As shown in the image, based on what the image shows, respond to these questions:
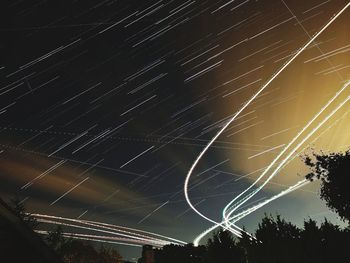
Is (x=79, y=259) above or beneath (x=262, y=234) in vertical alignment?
above

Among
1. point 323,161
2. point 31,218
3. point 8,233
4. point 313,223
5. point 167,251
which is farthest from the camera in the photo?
point 31,218

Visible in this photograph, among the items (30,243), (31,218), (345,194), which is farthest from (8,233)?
(31,218)

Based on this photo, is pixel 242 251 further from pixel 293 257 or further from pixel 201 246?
pixel 201 246

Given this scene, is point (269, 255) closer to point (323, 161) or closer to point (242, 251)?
point (242, 251)

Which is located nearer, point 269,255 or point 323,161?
point 269,255

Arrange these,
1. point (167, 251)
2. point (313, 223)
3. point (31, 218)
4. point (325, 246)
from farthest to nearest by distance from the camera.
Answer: point (31, 218) < point (167, 251) < point (313, 223) < point (325, 246)

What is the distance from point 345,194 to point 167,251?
24636 millimetres

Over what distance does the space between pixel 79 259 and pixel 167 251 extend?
56.5 feet

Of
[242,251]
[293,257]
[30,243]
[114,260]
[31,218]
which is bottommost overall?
[30,243]

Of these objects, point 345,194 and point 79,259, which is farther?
point 79,259

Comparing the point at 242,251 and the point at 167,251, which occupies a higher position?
the point at 167,251

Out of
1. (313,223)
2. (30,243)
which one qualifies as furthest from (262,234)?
(30,243)

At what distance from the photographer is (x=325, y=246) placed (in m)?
26.7

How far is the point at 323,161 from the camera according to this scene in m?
35.5
